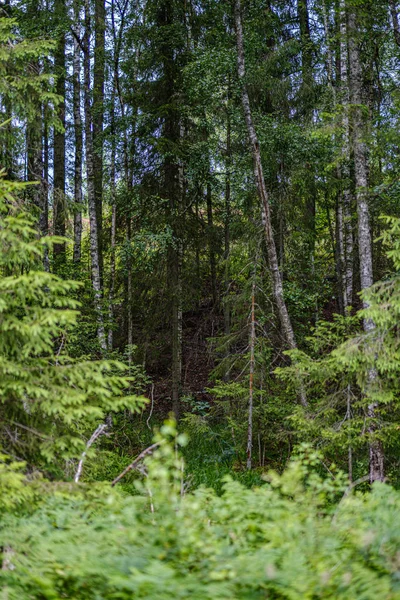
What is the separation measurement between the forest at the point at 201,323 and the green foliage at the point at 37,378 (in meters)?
0.02

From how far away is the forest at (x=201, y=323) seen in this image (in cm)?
294

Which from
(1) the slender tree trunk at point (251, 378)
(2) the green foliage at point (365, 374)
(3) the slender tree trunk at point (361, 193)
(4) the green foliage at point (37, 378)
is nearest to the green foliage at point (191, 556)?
(4) the green foliage at point (37, 378)

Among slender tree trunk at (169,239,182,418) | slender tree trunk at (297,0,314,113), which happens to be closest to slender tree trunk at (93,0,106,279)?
slender tree trunk at (169,239,182,418)

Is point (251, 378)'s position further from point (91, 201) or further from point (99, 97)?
point (99, 97)

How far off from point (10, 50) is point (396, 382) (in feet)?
22.0

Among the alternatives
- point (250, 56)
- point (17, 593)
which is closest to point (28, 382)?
point (17, 593)

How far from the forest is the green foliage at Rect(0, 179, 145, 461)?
0.08 feet

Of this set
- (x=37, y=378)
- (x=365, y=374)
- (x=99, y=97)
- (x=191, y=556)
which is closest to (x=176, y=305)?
(x=365, y=374)

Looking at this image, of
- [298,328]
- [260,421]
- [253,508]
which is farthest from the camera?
[298,328]

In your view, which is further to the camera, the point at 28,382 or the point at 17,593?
the point at 28,382

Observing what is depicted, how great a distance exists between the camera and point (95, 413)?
12.4 feet

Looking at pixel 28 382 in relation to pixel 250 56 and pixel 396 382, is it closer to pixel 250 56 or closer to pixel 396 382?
pixel 396 382

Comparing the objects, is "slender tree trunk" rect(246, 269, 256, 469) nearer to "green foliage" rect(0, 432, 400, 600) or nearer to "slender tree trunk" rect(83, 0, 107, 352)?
"slender tree trunk" rect(83, 0, 107, 352)

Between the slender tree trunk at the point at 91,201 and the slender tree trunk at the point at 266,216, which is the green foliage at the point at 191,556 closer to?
the slender tree trunk at the point at 266,216
